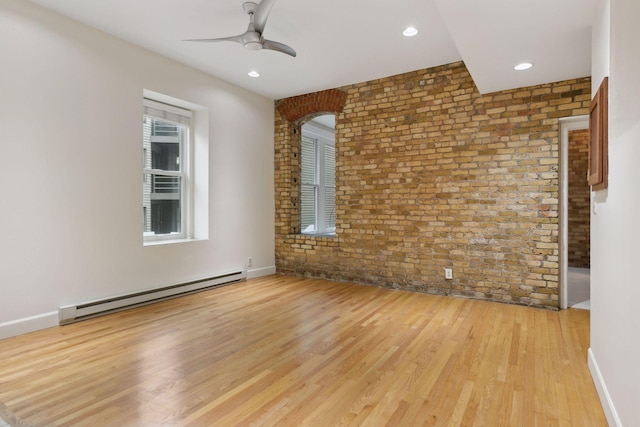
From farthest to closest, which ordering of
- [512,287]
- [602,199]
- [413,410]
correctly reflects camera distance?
[512,287] < [602,199] < [413,410]

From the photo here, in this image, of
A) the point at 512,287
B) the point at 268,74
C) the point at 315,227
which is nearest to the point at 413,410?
the point at 512,287

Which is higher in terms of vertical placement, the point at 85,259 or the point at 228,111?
the point at 228,111

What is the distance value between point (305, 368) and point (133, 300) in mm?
2414

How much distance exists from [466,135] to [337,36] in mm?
1945

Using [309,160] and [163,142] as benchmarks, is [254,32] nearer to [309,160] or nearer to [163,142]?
[163,142]

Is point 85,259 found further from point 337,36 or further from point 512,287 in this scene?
point 512,287

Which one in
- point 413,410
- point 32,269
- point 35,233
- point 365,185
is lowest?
point 413,410

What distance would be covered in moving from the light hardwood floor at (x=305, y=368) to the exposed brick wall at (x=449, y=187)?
69 centimetres

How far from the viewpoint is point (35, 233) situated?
3137mm

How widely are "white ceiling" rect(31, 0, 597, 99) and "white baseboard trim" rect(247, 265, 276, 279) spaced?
2898 mm

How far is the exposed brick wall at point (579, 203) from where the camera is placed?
251 inches

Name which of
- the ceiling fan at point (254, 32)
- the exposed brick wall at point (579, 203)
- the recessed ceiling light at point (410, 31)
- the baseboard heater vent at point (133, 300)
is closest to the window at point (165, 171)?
the baseboard heater vent at point (133, 300)

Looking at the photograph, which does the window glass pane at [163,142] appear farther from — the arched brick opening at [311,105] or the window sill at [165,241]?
the arched brick opening at [311,105]

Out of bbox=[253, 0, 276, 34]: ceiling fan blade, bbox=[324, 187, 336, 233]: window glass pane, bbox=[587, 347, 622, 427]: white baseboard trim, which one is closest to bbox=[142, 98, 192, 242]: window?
bbox=[253, 0, 276, 34]: ceiling fan blade
